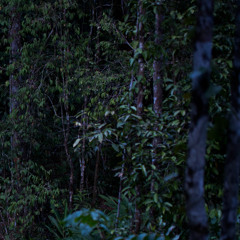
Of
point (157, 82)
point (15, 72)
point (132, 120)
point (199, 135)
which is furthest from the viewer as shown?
point (15, 72)

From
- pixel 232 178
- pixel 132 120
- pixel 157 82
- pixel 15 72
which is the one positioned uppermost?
pixel 15 72

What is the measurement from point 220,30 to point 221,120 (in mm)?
1565

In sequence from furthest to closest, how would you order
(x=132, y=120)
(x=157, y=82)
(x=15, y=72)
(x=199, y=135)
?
1. (x=15, y=72)
2. (x=157, y=82)
3. (x=132, y=120)
4. (x=199, y=135)

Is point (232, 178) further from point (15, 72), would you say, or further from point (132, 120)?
point (15, 72)

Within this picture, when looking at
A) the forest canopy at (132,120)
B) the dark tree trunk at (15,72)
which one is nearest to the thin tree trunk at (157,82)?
the forest canopy at (132,120)

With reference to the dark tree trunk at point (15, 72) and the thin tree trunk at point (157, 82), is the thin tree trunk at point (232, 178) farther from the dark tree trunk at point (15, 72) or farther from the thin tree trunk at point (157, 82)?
the dark tree trunk at point (15, 72)

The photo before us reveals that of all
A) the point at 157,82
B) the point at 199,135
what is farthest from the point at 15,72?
the point at 199,135

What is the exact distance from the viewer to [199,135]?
163 centimetres

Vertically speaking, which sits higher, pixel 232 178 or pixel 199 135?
pixel 199 135

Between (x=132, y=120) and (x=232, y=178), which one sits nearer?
(x=232, y=178)

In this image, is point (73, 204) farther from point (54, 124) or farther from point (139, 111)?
point (139, 111)

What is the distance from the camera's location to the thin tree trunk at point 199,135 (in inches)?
63.8

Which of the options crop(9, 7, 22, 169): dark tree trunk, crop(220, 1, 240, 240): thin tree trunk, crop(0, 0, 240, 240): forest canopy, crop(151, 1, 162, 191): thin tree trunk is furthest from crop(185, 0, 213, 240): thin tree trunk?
crop(9, 7, 22, 169): dark tree trunk

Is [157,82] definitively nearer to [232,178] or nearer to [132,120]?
[132,120]
